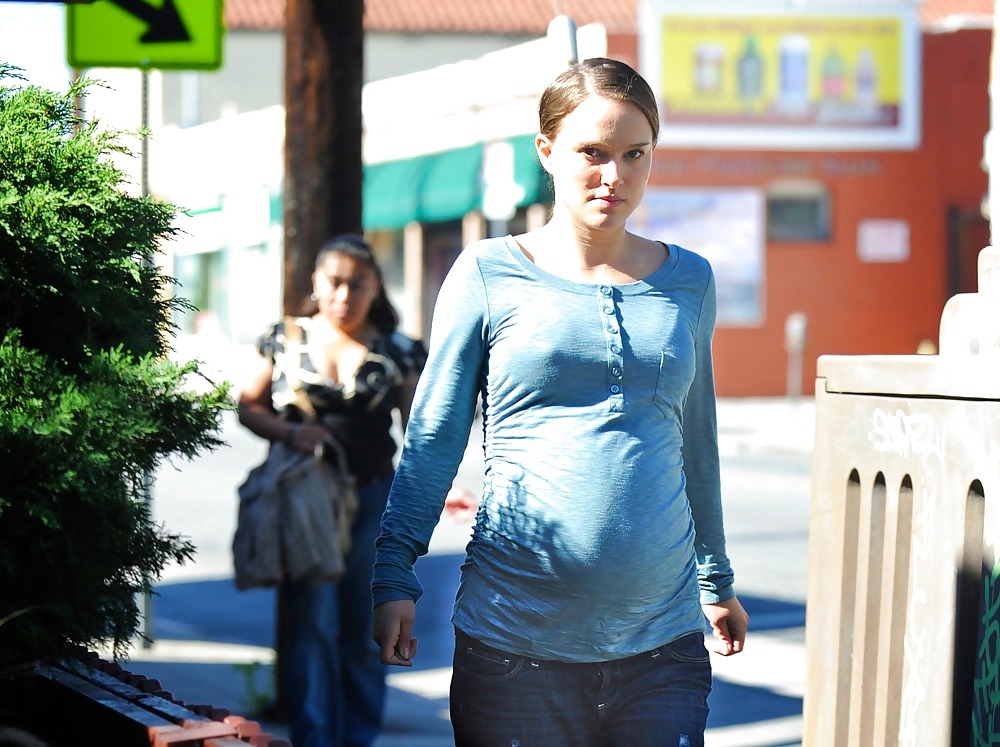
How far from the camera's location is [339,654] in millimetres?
5551

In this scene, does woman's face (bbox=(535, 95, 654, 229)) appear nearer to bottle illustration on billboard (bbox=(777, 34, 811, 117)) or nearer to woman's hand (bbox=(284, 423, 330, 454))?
woman's hand (bbox=(284, 423, 330, 454))

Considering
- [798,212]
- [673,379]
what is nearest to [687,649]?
[673,379]

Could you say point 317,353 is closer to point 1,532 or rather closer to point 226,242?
point 1,532

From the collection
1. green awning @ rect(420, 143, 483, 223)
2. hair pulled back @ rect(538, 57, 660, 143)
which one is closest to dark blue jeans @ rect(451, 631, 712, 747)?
hair pulled back @ rect(538, 57, 660, 143)

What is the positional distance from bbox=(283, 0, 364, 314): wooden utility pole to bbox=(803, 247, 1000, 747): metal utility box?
3.22 meters

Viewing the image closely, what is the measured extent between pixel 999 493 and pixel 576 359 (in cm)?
81

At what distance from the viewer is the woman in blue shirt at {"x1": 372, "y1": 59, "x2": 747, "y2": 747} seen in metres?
2.71

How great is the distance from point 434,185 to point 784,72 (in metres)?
6.47

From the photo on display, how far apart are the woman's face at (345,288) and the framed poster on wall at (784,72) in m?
21.3

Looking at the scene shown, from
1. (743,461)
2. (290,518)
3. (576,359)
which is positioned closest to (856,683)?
(576,359)

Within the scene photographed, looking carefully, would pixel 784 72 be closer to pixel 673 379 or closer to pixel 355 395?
pixel 355 395

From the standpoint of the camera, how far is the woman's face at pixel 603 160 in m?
2.78

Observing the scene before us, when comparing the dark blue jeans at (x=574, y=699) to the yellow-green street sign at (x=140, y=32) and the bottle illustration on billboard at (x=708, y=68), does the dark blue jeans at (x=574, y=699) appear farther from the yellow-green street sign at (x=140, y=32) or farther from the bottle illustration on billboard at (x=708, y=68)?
the bottle illustration on billboard at (x=708, y=68)

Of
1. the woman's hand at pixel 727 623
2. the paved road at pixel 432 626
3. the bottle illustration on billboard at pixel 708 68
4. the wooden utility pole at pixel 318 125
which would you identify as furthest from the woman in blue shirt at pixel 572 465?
the bottle illustration on billboard at pixel 708 68
